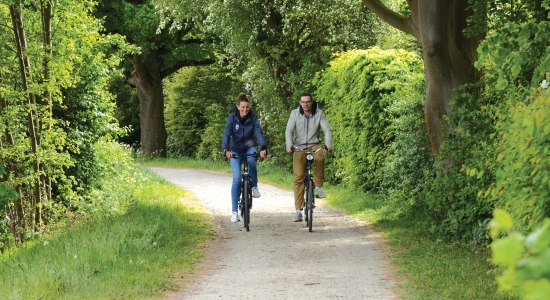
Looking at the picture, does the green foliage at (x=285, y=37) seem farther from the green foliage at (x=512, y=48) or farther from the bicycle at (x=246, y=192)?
the green foliage at (x=512, y=48)

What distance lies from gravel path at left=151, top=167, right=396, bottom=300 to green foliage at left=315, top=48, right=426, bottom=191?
158 centimetres

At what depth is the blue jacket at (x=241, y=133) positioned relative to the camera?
38.4 feet

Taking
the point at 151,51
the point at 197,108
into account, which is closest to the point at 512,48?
the point at 151,51

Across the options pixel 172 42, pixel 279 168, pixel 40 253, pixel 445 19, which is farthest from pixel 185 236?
pixel 172 42

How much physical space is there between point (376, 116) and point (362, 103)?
59 centimetres

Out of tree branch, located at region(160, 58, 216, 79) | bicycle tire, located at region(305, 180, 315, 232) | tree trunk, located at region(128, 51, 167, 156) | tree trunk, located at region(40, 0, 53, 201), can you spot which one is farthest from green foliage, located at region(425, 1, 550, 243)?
tree trunk, located at region(128, 51, 167, 156)

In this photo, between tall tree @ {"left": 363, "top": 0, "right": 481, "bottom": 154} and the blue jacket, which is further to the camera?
the blue jacket

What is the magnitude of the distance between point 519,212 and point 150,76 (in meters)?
31.8

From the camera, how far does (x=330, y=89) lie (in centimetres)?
1898

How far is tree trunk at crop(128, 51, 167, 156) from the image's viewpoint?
35094 millimetres

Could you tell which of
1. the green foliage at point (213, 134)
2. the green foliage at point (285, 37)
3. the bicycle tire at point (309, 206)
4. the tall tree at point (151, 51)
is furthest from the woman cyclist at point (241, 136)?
the green foliage at point (213, 134)

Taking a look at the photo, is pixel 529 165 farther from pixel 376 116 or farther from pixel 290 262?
pixel 376 116

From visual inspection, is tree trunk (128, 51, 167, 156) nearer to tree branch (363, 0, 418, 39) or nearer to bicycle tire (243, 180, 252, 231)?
tree branch (363, 0, 418, 39)

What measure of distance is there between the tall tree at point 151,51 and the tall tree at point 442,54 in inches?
750
